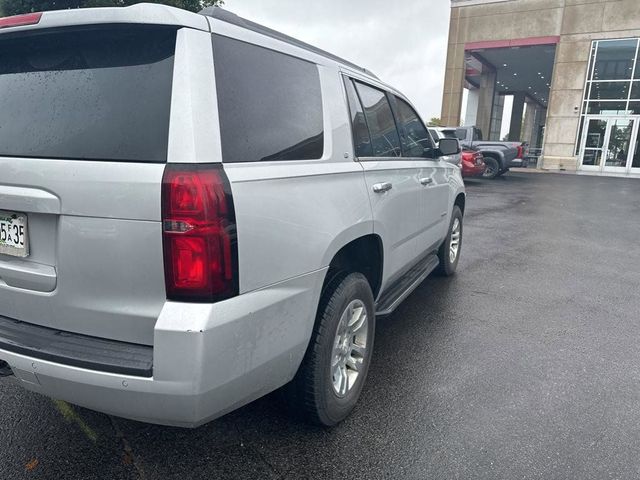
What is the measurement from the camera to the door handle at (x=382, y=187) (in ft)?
9.09

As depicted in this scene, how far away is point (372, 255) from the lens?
9.68 feet

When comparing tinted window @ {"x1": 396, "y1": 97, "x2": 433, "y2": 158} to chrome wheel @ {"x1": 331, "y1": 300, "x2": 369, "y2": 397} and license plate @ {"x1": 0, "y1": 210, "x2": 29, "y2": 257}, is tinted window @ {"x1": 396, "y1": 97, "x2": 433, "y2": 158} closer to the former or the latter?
chrome wheel @ {"x1": 331, "y1": 300, "x2": 369, "y2": 397}

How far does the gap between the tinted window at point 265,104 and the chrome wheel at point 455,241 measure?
125 inches

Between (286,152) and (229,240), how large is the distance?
566 mm

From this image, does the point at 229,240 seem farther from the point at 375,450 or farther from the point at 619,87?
the point at 619,87

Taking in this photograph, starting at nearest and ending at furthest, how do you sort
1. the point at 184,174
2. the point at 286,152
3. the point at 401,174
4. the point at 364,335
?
the point at 184,174
the point at 286,152
the point at 364,335
the point at 401,174

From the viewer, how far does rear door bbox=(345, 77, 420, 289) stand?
2.79 meters

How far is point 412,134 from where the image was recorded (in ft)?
13.0

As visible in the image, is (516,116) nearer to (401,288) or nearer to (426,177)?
(426,177)

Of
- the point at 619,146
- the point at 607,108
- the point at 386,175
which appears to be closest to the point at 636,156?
the point at 619,146

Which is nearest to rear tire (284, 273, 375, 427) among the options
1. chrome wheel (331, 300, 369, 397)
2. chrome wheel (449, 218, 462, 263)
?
chrome wheel (331, 300, 369, 397)

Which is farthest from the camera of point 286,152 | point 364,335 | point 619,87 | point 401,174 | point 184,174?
point 619,87

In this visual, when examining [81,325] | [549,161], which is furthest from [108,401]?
[549,161]

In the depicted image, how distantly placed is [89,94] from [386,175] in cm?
177
